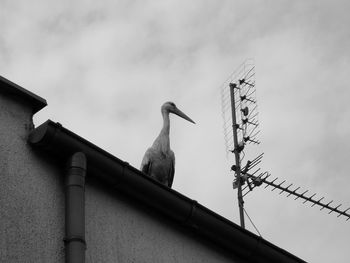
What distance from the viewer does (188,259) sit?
852 cm

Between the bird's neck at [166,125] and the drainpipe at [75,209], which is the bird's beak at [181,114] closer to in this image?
the bird's neck at [166,125]

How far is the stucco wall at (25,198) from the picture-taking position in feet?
22.6

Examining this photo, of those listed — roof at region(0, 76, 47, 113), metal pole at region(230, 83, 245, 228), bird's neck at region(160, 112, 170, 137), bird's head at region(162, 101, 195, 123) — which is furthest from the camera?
bird's head at region(162, 101, 195, 123)

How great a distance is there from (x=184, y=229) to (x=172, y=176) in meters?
5.09

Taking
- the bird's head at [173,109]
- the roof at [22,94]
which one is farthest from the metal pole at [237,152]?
the roof at [22,94]

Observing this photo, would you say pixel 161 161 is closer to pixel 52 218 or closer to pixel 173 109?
pixel 173 109

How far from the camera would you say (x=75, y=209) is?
738cm

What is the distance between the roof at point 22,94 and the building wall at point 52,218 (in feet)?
0.20

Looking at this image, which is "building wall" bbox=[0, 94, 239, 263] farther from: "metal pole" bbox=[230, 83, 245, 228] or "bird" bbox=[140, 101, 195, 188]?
"bird" bbox=[140, 101, 195, 188]

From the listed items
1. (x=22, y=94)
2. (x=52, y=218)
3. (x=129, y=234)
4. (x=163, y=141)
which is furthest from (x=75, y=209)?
(x=163, y=141)

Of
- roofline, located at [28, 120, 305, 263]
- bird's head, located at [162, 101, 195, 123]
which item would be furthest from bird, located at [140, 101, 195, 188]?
roofline, located at [28, 120, 305, 263]

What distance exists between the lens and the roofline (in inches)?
303

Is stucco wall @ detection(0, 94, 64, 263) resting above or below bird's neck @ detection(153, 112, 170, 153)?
below

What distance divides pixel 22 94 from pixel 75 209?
1133mm
